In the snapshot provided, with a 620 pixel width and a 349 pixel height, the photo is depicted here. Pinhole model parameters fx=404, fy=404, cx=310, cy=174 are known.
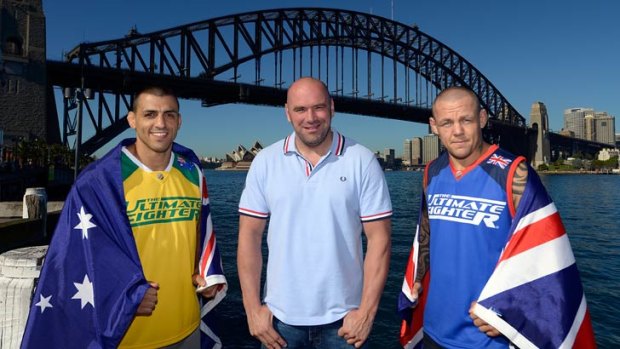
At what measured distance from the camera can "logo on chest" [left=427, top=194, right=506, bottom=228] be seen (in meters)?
2.47

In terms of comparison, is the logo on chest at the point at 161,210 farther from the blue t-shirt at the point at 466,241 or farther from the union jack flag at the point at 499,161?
the union jack flag at the point at 499,161

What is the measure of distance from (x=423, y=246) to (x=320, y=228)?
84cm

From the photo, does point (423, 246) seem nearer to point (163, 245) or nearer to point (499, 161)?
point (499, 161)

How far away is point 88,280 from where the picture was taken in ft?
8.62

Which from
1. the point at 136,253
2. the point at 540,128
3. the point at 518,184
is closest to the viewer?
the point at 518,184

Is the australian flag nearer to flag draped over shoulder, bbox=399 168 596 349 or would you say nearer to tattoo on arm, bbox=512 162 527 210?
flag draped over shoulder, bbox=399 168 596 349

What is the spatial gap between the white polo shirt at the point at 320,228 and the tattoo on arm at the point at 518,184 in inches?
29.4

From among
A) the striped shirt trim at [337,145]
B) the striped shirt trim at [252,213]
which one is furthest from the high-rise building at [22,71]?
the striped shirt trim at [337,145]

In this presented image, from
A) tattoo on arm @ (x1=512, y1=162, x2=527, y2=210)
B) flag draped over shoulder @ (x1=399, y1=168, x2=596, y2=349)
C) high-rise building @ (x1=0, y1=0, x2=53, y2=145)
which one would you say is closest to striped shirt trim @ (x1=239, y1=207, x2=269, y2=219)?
flag draped over shoulder @ (x1=399, y1=168, x2=596, y2=349)

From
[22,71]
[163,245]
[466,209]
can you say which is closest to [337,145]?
[466,209]

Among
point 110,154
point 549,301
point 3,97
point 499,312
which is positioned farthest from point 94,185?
point 3,97

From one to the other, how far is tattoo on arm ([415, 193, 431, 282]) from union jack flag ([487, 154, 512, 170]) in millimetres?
590

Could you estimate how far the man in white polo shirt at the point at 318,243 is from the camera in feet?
8.38

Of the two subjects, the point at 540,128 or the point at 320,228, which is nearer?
the point at 320,228
